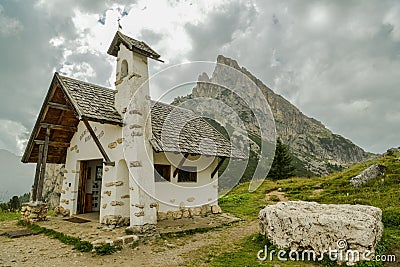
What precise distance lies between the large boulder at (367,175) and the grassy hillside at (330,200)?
0.89 feet

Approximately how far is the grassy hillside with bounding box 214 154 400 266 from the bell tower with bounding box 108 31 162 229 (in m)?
2.83

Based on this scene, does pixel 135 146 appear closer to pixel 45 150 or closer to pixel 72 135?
pixel 45 150

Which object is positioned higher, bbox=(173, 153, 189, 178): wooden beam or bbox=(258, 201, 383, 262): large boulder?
bbox=(173, 153, 189, 178): wooden beam

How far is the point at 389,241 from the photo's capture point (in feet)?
19.5

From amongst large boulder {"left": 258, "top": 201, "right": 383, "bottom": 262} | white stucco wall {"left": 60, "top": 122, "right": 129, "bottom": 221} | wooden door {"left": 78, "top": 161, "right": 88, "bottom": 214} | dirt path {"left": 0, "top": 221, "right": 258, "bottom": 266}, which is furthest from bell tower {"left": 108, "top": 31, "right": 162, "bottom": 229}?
wooden door {"left": 78, "top": 161, "right": 88, "bottom": 214}

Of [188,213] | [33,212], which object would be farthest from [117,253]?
[33,212]

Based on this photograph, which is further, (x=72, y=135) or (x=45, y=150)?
(x=72, y=135)

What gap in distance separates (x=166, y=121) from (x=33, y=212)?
580 cm

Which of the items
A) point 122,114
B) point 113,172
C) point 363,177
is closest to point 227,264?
point 113,172

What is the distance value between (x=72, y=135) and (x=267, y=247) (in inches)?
363

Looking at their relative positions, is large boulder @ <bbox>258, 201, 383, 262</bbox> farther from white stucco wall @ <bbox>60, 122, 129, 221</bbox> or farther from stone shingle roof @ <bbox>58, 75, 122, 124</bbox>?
stone shingle roof @ <bbox>58, 75, 122, 124</bbox>

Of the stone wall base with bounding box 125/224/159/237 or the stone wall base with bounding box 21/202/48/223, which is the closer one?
the stone wall base with bounding box 125/224/159/237

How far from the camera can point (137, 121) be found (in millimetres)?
7855

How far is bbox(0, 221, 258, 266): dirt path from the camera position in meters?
5.42
